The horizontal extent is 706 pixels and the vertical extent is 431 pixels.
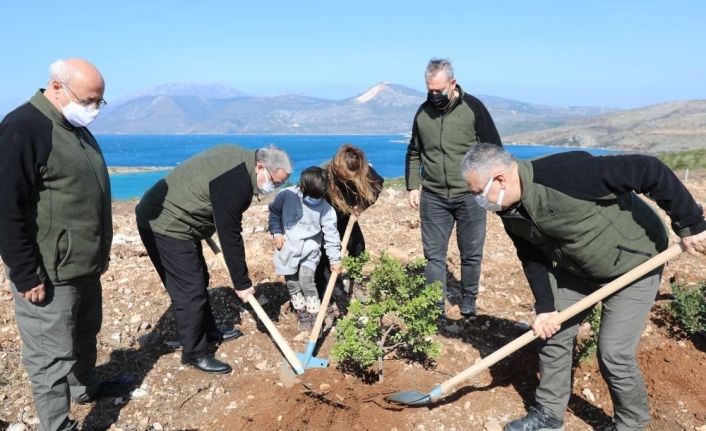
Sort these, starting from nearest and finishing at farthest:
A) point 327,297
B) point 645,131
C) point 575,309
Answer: point 575,309, point 327,297, point 645,131

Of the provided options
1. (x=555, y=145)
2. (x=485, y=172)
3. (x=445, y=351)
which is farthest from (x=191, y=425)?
(x=555, y=145)

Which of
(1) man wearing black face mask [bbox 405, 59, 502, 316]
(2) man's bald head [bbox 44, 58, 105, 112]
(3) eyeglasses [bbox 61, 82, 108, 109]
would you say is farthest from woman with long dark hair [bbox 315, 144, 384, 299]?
(2) man's bald head [bbox 44, 58, 105, 112]

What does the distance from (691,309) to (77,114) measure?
4997 millimetres

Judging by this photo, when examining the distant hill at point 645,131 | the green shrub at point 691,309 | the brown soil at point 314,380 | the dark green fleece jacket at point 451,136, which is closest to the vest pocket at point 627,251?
the brown soil at point 314,380

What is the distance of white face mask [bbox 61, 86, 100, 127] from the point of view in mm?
2783

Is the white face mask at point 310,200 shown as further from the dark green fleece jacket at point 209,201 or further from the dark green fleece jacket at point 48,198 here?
the dark green fleece jacket at point 48,198

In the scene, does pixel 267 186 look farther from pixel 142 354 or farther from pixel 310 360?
pixel 142 354

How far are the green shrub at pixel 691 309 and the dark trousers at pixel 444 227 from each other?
5.89 feet

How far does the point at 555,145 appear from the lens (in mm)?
113875

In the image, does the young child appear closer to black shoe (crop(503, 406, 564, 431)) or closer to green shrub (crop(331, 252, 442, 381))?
green shrub (crop(331, 252, 442, 381))

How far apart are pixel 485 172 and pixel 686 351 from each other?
9.80 feet

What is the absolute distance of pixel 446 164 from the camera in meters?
4.47

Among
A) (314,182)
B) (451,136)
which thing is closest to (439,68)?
(451,136)

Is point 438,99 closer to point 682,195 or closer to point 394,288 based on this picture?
point 394,288
